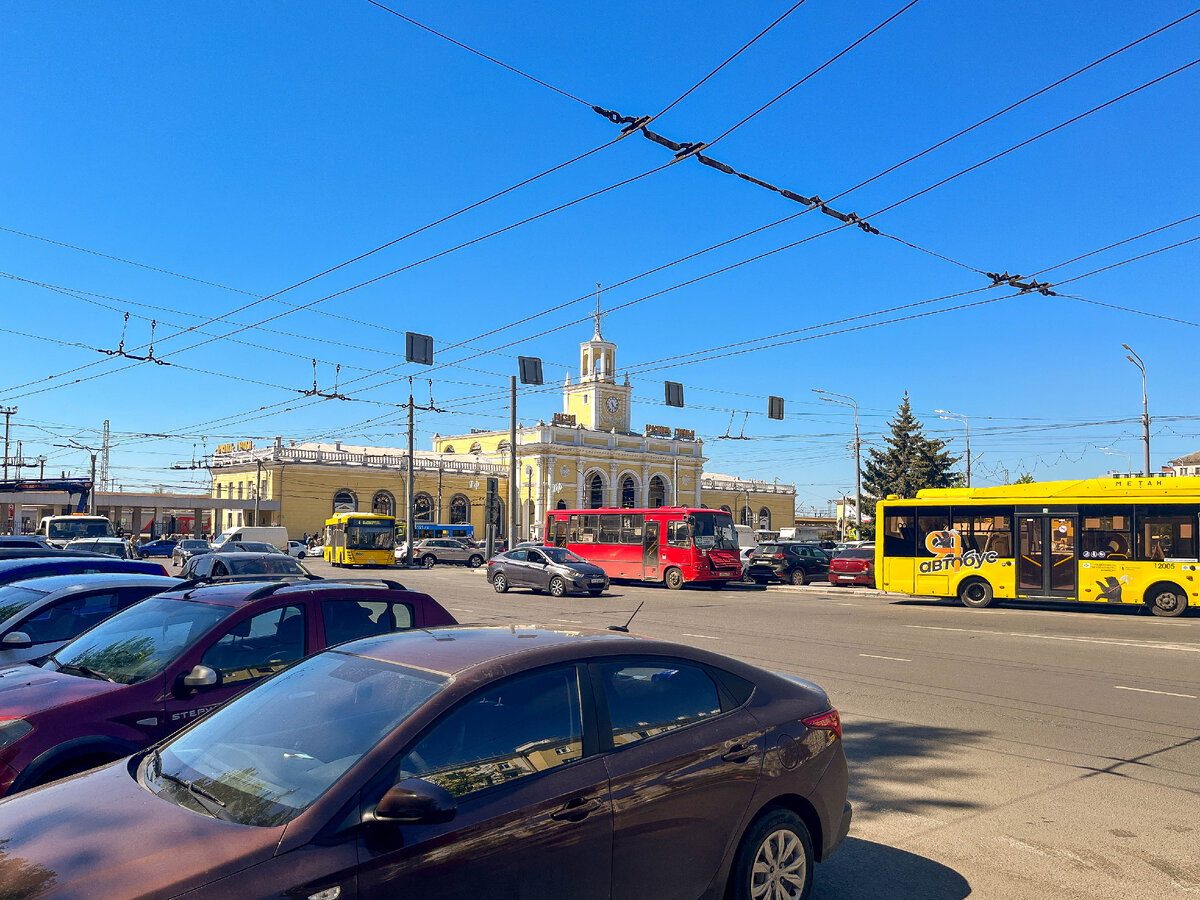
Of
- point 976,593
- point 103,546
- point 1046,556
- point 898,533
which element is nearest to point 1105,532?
point 1046,556

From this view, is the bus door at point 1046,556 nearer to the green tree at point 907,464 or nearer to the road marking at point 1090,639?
the road marking at point 1090,639

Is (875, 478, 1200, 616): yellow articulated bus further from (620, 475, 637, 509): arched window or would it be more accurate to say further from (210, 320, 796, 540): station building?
(620, 475, 637, 509): arched window

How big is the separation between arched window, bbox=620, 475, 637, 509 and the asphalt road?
64466 millimetres

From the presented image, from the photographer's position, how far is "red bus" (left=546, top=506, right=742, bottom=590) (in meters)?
31.2

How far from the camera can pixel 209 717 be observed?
3.83m

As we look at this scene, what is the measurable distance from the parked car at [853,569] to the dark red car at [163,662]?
87.8 ft

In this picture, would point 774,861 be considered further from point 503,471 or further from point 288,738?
point 503,471

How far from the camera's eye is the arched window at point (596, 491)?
3142 inches

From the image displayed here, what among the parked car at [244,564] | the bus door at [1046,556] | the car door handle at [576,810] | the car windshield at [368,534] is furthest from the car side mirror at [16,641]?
the car windshield at [368,534]

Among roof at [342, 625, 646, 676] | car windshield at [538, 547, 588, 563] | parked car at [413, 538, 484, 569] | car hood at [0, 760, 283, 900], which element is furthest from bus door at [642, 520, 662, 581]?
car hood at [0, 760, 283, 900]

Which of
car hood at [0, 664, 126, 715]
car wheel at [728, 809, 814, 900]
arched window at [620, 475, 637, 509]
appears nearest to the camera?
car wheel at [728, 809, 814, 900]

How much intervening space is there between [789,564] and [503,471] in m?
49.9

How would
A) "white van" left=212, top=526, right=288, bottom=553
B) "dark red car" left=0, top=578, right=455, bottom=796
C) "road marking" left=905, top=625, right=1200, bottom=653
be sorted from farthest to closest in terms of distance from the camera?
1. "white van" left=212, top=526, right=288, bottom=553
2. "road marking" left=905, top=625, right=1200, bottom=653
3. "dark red car" left=0, top=578, right=455, bottom=796

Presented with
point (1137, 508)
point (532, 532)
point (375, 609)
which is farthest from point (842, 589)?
point (532, 532)
